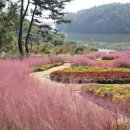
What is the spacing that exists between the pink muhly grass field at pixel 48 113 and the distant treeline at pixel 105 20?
109 meters

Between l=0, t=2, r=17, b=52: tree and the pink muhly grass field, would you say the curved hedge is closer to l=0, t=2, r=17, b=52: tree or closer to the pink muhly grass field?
the pink muhly grass field

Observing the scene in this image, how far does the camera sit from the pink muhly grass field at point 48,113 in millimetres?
5098

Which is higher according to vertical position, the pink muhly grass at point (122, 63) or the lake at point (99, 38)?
the pink muhly grass at point (122, 63)

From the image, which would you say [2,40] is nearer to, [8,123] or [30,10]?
[30,10]

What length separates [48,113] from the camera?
213 inches

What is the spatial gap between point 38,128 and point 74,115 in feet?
1.54

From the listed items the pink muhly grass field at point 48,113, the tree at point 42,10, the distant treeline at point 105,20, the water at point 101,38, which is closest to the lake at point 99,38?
the water at point 101,38

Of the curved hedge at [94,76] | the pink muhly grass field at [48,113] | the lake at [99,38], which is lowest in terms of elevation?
the lake at [99,38]

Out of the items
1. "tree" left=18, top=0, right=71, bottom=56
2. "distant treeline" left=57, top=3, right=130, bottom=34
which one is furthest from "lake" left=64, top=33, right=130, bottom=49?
"tree" left=18, top=0, right=71, bottom=56

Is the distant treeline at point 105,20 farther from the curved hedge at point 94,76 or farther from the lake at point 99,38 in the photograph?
the curved hedge at point 94,76

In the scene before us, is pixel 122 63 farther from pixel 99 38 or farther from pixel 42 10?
pixel 99 38

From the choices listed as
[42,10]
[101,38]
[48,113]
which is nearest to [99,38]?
[101,38]

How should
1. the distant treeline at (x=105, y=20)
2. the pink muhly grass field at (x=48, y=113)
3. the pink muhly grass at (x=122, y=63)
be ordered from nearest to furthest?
the pink muhly grass field at (x=48, y=113)
the pink muhly grass at (x=122, y=63)
the distant treeline at (x=105, y=20)

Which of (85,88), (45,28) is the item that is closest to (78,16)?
(45,28)
